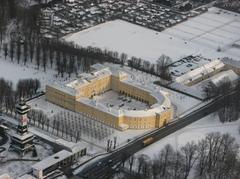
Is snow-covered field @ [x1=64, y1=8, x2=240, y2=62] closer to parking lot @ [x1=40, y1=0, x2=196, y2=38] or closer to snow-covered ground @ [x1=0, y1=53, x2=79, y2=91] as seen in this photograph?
parking lot @ [x1=40, y1=0, x2=196, y2=38]

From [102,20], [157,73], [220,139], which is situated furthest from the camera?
[102,20]

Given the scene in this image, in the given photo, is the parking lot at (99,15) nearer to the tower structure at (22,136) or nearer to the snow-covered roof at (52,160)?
the tower structure at (22,136)

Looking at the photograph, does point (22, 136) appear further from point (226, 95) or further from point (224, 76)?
point (224, 76)

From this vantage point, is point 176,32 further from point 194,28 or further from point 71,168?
point 71,168

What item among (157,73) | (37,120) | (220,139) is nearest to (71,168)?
(37,120)

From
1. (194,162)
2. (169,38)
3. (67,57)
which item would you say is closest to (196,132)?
(194,162)

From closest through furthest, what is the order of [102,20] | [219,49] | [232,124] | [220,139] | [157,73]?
[220,139] → [232,124] → [157,73] → [219,49] → [102,20]

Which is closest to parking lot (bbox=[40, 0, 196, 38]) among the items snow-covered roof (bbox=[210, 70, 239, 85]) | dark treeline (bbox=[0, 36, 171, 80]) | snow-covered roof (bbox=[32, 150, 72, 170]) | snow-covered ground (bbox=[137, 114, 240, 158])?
dark treeline (bbox=[0, 36, 171, 80])

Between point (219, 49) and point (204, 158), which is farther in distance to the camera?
point (219, 49)
